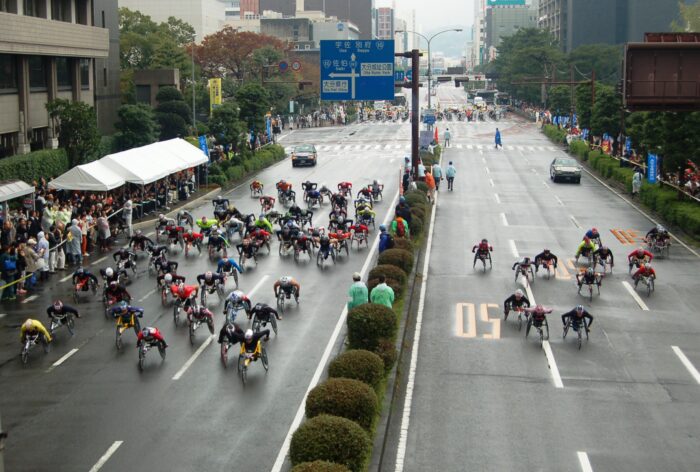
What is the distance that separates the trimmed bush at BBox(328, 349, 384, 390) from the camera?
51.1ft

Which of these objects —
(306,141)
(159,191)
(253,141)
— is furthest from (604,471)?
(306,141)

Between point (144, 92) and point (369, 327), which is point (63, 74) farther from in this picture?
point (369, 327)

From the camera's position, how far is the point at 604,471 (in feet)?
46.9

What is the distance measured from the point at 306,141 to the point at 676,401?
236 feet

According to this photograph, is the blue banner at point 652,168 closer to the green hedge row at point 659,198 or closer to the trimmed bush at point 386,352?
the green hedge row at point 659,198

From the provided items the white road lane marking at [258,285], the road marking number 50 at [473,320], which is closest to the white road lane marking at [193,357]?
the white road lane marking at [258,285]

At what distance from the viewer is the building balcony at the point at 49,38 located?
144ft

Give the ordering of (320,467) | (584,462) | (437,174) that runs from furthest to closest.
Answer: (437,174)
(584,462)
(320,467)

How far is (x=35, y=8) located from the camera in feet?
165

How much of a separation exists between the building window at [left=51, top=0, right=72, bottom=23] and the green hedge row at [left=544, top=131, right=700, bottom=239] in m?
32.8

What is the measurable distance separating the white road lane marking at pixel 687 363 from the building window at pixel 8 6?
36762 millimetres

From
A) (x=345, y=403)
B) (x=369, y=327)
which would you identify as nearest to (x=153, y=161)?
(x=369, y=327)

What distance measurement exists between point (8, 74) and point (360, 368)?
3712 cm

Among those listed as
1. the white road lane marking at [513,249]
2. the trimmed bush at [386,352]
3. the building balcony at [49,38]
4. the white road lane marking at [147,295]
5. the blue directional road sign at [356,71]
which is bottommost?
the white road lane marking at [147,295]
